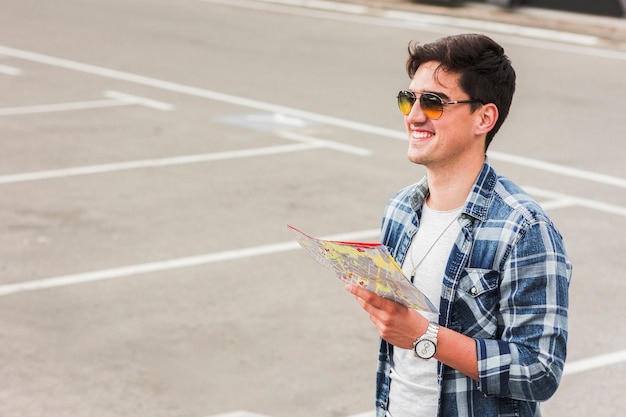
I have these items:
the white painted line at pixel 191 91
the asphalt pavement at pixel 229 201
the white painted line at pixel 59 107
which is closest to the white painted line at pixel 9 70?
the asphalt pavement at pixel 229 201

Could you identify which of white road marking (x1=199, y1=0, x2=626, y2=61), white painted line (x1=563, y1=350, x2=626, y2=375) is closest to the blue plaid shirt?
white painted line (x1=563, y1=350, x2=626, y2=375)

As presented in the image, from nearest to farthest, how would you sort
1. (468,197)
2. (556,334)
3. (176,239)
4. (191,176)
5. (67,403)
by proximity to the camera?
(556,334)
(468,197)
(67,403)
(176,239)
(191,176)

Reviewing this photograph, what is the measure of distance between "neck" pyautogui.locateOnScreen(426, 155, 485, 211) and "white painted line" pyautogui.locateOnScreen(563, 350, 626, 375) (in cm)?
374

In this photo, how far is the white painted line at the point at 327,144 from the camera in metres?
11.9

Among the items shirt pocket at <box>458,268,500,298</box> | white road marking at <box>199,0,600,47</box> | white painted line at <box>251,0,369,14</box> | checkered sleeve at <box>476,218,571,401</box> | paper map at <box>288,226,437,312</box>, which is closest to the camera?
paper map at <box>288,226,437,312</box>

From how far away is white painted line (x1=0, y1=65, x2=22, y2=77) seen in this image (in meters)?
15.9

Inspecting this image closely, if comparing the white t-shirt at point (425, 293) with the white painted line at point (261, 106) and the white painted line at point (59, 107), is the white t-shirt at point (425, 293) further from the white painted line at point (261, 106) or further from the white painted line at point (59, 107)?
the white painted line at point (59, 107)

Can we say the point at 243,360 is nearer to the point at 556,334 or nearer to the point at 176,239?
the point at 176,239

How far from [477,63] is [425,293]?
0.73 m

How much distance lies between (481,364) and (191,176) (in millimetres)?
7963

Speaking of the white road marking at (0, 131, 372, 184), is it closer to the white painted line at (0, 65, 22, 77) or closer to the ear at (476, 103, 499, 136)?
the white painted line at (0, 65, 22, 77)

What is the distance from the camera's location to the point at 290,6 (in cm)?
2394

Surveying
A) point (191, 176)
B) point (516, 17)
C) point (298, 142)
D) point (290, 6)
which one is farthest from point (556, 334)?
point (290, 6)

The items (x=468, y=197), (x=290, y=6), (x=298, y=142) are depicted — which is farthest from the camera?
(x=290, y=6)
